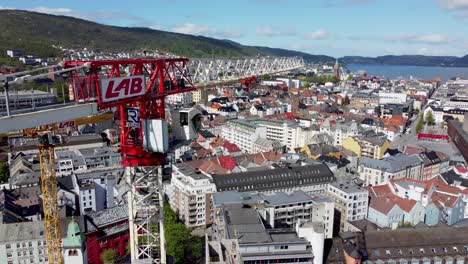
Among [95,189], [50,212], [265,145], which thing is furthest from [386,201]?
[50,212]

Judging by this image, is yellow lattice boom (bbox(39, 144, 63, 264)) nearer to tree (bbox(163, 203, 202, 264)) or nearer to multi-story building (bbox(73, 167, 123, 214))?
tree (bbox(163, 203, 202, 264))

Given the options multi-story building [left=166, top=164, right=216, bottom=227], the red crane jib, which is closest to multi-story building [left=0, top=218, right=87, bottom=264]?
multi-story building [left=166, top=164, right=216, bottom=227]

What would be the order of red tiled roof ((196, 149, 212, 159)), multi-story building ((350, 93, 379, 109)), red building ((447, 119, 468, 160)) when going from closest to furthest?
red tiled roof ((196, 149, 212, 159)), red building ((447, 119, 468, 160)), multi-story building ((350, 93, 379, 109))

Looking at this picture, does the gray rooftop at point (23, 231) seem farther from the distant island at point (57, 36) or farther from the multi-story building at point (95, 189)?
the distant island at point (57, 36)

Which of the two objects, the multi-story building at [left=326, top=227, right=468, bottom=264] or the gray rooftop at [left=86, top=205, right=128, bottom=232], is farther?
the gray rooftop at [left=86, top=205, right=128, bottom=232]

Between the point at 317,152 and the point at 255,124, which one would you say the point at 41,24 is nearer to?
the point at 255,124

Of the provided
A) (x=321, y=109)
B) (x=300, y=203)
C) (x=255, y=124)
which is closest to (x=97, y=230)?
(x=300, y=203)
